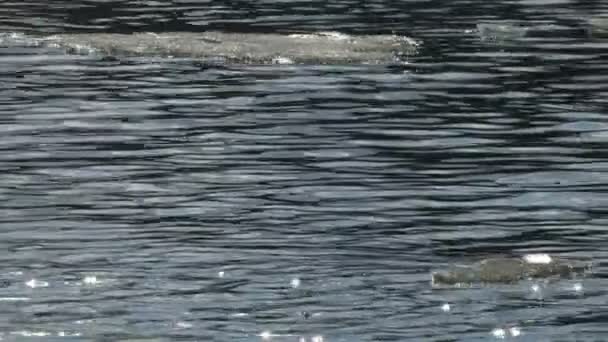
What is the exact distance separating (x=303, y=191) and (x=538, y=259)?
2.92m

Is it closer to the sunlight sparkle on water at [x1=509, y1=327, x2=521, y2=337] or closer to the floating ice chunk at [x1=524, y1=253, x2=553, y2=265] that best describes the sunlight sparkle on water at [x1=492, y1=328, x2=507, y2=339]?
the sunlight sparkle on water at [x1=509, y1=327, x2=521, y2=337]

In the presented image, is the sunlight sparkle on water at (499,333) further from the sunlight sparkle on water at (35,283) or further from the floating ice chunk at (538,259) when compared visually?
the sunlight sparkle on water at (35,283)

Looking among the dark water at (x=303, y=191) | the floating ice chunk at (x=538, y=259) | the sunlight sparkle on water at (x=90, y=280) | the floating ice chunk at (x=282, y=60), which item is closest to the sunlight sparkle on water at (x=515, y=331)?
the dark water at (x=303, y=191)

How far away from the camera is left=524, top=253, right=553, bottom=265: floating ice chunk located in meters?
12.9

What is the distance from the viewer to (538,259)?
12914 mm

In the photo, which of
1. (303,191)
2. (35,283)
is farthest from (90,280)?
(303,191)

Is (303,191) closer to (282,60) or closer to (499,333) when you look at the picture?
(499,333)

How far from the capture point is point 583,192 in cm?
1527

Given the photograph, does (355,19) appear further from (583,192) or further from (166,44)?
(583,192)

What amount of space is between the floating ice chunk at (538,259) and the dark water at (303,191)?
0.87 feet

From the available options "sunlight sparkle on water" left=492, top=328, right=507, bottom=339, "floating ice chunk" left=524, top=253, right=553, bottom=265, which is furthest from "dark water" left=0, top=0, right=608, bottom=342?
"floating ice chunk" left=524, top=253, right=553, bottom=265

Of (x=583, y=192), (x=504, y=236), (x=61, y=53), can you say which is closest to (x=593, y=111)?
(x=583, y=192)

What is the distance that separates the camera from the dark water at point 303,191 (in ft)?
38.5

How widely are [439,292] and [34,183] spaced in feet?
15.0
